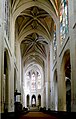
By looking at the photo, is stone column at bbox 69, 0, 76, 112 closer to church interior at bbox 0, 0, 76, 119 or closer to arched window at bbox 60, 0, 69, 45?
church interior at bbox 0, 0, 76, 119

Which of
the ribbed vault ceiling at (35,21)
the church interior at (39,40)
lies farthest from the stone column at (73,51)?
the ribbed vault ceiling at (35,21)

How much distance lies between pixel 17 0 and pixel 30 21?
26.1 feet

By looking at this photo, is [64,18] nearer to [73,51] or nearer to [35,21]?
[73,51]

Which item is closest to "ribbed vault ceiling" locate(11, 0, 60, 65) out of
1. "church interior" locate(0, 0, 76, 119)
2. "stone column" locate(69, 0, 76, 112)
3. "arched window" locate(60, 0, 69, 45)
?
"church interior" locate(0, 0, 76, 119)

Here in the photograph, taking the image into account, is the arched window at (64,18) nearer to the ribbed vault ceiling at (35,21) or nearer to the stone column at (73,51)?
the ribbed vault ceiling at (35,21)

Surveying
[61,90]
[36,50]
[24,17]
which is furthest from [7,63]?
[36,50]

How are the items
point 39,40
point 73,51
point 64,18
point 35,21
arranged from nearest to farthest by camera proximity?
point 73,51, point 64,18, point 35,21, point 39,40

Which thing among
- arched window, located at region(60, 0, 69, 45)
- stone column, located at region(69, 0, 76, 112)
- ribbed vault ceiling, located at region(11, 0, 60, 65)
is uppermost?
ribbed vault ceiling, located at region(11, 0, 60, 65)

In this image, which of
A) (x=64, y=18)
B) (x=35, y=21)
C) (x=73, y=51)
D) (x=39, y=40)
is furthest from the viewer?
(x=39, y=40)

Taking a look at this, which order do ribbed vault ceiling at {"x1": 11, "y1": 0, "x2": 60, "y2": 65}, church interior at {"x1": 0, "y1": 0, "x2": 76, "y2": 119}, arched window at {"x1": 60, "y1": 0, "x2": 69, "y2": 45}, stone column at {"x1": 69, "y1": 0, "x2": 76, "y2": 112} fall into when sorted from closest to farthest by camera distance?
stone column at {"x1": 69, "y1": 0, "x2": 76, "y2": 112} < church interior at {"x1": 0, "y1": 0, "x2": 76, "y2": 119} < arched window at {"x1": 60, "y1": 0, "x2": 69, "y2": 45} < ribbed vault ceiling at {"x1": 11, "y1": 0, "x2": 60, "y2": 65}

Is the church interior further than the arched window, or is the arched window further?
the arched window

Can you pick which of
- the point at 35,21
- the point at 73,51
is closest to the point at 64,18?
the point at 73,51

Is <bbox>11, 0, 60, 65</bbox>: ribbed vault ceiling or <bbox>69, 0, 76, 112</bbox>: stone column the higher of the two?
<bbox>11, 0, 60, 65</bbox>: ribbed vault ceiling

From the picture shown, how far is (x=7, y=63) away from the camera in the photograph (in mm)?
23734
